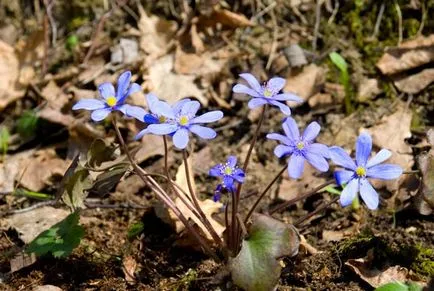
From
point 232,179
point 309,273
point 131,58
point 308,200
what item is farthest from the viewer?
point 131,58

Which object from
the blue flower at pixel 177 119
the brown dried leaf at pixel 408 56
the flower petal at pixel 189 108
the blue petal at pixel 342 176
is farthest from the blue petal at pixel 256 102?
the brown dried leaf at pixel 408 56

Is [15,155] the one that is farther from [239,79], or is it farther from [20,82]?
[239,79]

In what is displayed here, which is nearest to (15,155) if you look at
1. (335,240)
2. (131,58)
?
(131,58)

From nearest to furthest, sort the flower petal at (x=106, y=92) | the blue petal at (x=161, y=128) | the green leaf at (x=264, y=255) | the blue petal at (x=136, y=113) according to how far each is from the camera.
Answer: the green leaf at (x=264, y=255)
the blue petal at (x=161, y=128)
the blue petal at (x=136, y=113)
the flower petal at (x=106, y=92)

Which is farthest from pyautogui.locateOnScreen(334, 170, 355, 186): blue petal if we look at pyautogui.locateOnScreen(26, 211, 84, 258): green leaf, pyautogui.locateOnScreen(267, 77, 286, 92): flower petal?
pyautogui.locateOnScreen(26, 211, 84, 258): green leaf

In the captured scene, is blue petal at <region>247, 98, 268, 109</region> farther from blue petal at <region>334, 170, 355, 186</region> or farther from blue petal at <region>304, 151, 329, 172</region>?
blue petal at <region>334, 170, 355, 186</region>

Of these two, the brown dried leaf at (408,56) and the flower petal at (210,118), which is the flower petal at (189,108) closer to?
the flower petal at (210,118)
